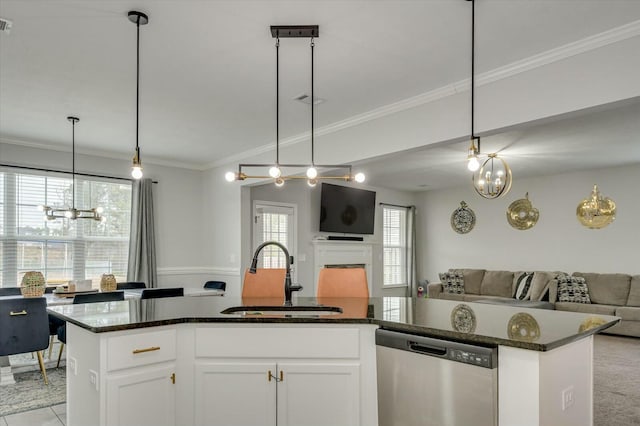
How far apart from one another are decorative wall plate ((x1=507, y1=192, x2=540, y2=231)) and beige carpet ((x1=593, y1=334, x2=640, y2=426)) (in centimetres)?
243

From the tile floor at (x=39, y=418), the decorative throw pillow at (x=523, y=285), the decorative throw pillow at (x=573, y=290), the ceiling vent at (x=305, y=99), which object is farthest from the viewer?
the decorative throw pillow at (x=523, y=285)

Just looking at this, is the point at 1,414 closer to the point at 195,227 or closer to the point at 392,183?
the point at 195,227

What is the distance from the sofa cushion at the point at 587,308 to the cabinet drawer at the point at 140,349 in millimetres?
6283

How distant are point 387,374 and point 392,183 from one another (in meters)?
6.76

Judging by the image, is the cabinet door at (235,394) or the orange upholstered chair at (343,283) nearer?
the cabinet door at (235,394)

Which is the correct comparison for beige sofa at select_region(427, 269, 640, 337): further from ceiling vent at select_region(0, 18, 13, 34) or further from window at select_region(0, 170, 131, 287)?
ceiling vent at select_region(0, 18, 13, 34)

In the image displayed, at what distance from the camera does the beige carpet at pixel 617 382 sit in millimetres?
3482

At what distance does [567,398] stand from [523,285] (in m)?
6.18

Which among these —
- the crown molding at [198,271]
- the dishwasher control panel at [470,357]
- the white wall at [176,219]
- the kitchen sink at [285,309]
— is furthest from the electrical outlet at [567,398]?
the white wall at [176,219]

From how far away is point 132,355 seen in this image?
222cm

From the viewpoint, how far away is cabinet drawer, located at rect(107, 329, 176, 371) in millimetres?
2164

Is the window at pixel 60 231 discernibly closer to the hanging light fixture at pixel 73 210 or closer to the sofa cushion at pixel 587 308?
the hanging light fixture at pixel 73 210

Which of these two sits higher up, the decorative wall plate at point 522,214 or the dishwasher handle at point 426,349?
the decorative wall plate at point 522,214

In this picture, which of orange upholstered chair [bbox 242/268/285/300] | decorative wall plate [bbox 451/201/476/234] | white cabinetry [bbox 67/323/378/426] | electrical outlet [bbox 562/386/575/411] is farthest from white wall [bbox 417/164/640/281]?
white cabinetry [bbox 67/323/378/426]
